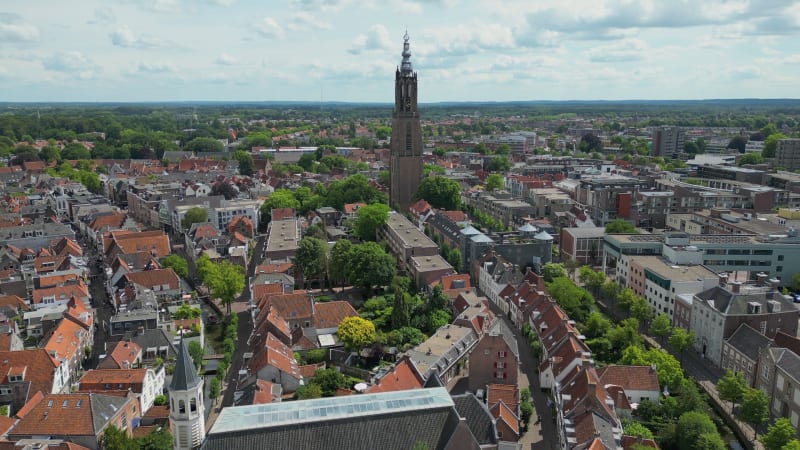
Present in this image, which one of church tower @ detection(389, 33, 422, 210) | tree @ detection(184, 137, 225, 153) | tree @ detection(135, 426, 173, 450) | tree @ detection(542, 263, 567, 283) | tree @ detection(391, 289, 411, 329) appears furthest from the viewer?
tree @ detection(184, 137, 225, 153)

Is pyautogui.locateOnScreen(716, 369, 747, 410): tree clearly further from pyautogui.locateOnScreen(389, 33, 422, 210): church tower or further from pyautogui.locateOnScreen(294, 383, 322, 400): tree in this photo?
pyautogui.locateOnScreen(389, 33, 422, 210): church tower

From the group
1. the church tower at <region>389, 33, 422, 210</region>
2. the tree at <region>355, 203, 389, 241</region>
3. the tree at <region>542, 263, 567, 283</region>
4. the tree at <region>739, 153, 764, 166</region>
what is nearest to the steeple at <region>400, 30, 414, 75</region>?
the church tower at <region>389, 33, 422, 210</region>

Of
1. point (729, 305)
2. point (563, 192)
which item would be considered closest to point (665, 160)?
point (563, 192)

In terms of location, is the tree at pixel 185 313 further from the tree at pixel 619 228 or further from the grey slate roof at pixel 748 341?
the tree at pixel 619 228

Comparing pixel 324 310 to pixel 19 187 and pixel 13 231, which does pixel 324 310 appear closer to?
pixel 13 231

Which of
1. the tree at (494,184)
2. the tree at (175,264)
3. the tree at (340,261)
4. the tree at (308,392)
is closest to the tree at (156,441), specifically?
the tree at (308,392)

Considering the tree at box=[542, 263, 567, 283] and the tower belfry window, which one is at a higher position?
the tower belfry window
